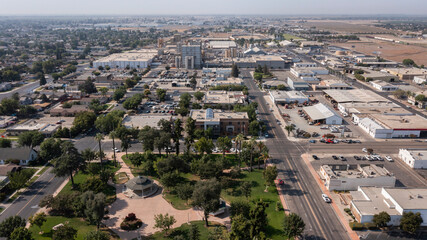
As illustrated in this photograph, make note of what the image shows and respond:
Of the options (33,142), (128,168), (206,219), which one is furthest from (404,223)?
(33,142)

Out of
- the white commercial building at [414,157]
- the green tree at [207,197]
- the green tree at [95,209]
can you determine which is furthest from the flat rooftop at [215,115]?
the green tree at [95,209]

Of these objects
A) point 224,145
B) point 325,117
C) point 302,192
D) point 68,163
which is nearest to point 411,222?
point 302,192

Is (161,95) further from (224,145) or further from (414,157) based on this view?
(414,157)

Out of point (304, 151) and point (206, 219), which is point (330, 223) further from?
point (304, 151)

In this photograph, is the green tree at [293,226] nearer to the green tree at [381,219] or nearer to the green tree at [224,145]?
the green tree at [381,219]

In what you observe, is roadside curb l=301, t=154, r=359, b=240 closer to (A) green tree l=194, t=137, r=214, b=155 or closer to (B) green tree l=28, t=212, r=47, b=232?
(A) green tree l=194, t=137, r=214, b=155

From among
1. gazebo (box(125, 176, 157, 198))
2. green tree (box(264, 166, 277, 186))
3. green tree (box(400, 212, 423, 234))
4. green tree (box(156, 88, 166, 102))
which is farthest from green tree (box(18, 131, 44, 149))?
green tree (box(400, 212, 423, 234))
